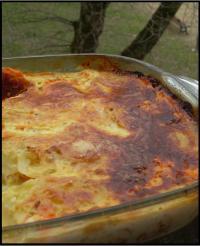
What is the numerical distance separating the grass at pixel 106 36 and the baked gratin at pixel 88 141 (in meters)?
1.73

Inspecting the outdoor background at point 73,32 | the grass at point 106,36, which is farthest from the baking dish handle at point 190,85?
the grass at point 106,36

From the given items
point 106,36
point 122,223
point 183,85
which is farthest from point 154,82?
point 106,36

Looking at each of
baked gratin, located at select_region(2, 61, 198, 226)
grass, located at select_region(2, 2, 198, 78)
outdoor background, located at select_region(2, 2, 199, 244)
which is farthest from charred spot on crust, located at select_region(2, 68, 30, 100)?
grass, located at select_region(2, 2, 198, 78)

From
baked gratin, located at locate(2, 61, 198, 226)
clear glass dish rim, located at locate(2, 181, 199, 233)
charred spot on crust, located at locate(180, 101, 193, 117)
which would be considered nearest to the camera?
clear glass dish rim, located at locate(2, 181, 199, 233)

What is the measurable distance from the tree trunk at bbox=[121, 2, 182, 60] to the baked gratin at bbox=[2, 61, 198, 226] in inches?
58.6

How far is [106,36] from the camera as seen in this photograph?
404cm

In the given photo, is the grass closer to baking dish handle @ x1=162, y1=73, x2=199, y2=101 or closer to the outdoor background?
the outdoor background

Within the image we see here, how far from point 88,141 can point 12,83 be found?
40 centimetres

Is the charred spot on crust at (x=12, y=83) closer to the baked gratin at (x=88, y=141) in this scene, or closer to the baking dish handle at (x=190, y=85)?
the baked gratin at (x=88, y=141)

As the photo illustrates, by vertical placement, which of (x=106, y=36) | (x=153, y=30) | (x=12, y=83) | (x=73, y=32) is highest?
(x=12, y=83)

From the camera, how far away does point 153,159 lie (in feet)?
4.43

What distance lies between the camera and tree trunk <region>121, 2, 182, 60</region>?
311cm

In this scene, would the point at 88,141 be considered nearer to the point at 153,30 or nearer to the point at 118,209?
the point at 118,209

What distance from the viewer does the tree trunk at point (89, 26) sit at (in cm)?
293
